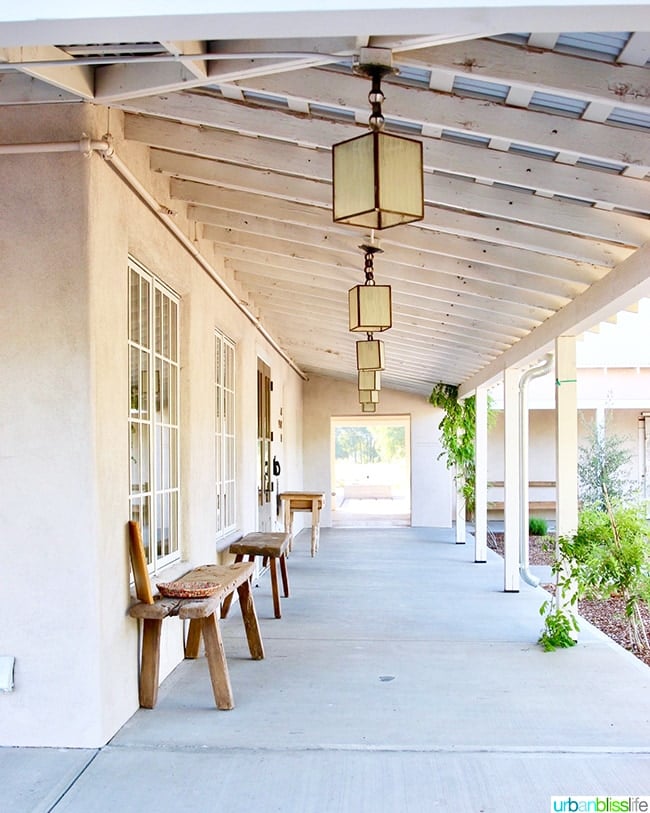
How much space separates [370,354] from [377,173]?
4.05 metres

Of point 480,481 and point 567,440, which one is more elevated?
point 567,440

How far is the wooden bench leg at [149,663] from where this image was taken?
3.83m

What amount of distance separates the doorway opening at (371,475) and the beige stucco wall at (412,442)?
428 mm

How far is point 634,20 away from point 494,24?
325 mm

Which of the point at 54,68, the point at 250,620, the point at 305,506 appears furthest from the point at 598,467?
the point at 54,68

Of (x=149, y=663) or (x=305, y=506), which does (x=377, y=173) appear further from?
(x=305, y=506)

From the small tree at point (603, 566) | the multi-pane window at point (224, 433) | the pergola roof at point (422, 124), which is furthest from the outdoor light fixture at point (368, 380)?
the small tree at point (603, 566)

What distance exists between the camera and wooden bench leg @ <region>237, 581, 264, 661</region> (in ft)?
15.4

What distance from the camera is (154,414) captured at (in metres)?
4.55

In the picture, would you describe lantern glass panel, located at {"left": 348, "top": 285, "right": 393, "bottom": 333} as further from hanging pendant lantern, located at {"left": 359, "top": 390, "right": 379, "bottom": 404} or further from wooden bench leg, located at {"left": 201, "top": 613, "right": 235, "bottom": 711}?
hanging pendant lantern, located at {"left": 359, "top": 390, "right": 379, "bottom": 404}

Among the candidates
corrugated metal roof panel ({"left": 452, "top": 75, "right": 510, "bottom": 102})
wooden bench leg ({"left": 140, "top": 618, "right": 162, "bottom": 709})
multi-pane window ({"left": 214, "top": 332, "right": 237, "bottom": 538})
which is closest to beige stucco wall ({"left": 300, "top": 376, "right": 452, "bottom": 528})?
multi-pane window ({"left": 214, "top": 332, "right": 237, "bottom": 538})

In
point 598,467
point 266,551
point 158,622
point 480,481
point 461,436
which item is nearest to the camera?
point 158,622

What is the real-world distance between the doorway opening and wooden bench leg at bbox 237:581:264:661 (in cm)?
910

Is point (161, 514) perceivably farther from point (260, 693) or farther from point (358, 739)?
point (358, 739)
